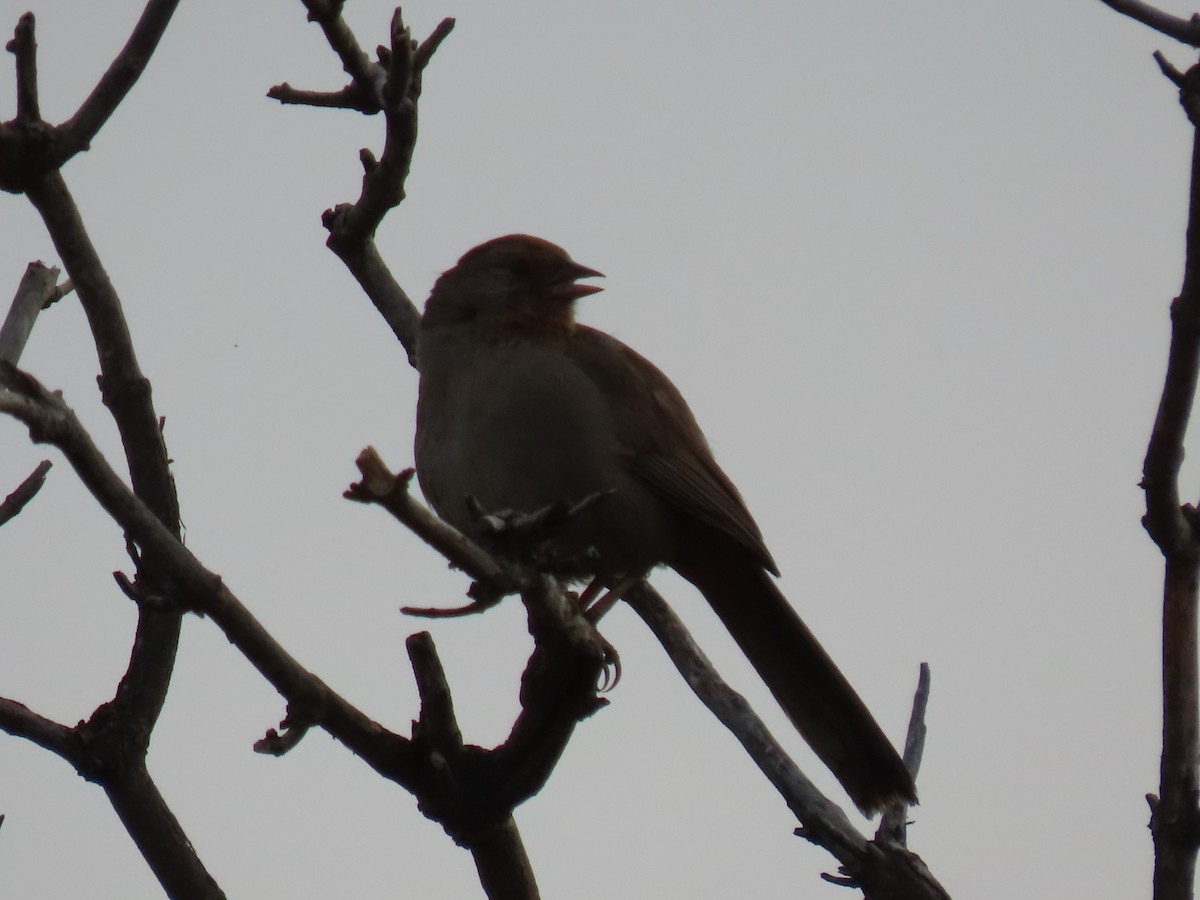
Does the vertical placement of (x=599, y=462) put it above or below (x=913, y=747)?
above

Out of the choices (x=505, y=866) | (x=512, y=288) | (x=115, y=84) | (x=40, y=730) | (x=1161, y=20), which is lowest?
(x=505, y=866)

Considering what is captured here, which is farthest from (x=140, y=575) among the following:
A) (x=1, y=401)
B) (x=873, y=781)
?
(x=873, y=781)

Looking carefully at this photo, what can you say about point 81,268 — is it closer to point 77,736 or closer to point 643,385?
point 77,736

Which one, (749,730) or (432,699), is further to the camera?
(749,730)

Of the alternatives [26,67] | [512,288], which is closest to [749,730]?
[512,288]

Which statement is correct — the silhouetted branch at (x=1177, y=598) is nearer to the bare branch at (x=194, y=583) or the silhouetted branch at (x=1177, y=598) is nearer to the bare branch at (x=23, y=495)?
the bare branch at (x=194, y=583)

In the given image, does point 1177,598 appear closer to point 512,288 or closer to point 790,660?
point 790,660

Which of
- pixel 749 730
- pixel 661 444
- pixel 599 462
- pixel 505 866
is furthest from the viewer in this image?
pixel 661 444

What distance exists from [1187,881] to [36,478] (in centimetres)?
325

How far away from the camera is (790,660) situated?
6230 millimetres

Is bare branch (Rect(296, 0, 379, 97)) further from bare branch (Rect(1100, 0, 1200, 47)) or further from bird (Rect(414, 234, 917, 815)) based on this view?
bare branch (Rect(1100, 0, 1200, 47))

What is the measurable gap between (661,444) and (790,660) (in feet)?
3.50

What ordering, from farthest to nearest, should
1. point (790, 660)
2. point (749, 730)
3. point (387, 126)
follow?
1. point (790, 660)
2. point (387, 126)
3. point (749, 730)

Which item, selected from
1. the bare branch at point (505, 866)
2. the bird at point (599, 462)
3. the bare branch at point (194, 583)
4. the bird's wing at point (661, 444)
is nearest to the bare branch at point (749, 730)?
the bird at point (599, 462)
